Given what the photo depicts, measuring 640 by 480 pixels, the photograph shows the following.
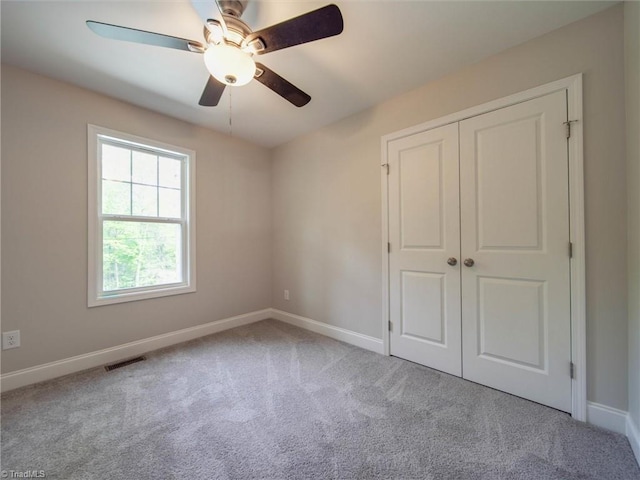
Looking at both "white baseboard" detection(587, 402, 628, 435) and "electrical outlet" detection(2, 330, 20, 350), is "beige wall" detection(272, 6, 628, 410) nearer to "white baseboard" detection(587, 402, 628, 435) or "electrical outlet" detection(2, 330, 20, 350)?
"white baseboard" detection(587, 402, 628, 435)

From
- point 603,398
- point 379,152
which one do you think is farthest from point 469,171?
point 603,398

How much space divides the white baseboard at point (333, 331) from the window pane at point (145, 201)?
6.49 ft

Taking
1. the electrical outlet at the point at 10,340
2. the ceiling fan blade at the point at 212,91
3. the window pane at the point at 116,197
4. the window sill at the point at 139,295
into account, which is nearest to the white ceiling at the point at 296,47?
the ceiling fan blade at the point at 212,91

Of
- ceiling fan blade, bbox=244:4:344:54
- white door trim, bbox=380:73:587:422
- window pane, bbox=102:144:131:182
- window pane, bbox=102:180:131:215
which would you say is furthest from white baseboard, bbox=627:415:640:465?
window pane, bbox=102:144:131:182

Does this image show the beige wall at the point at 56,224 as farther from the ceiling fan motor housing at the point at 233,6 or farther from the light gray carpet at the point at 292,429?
the ceiling fan motor housing at the point at 233,6

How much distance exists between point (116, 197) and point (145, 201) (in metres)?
0.24

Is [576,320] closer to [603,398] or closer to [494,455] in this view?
[603,398]

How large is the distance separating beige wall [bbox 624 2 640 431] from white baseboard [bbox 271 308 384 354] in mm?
1591

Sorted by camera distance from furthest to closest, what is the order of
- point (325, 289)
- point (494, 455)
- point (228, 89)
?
point (325, 289) → point (228, 89) → point (494, 455)

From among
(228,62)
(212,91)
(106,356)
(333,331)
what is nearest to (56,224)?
(106,356)

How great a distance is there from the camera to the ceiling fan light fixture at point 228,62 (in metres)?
1.33

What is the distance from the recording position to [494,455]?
133cm

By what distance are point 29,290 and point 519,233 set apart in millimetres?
3707

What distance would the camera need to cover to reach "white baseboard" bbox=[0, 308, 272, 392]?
1961 mm
